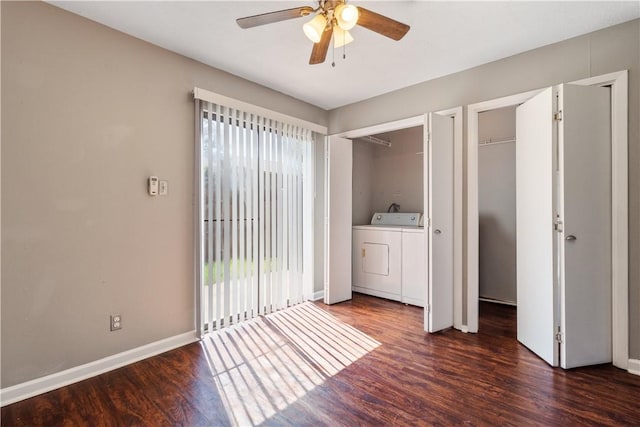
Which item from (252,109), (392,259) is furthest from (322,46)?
(392,259)

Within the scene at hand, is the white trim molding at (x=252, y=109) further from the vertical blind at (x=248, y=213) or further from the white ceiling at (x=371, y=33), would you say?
the white ceiling at (x=371, y=33)

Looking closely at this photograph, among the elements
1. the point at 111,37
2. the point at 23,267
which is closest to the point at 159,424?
the point at 23,267

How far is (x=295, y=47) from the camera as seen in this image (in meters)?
Answer: 2.63

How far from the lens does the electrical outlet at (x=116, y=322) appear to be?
234 cm

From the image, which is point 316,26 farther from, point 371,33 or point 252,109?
point 252,109

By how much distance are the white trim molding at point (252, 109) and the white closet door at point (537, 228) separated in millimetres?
2275

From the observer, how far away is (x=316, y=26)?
5.72ft

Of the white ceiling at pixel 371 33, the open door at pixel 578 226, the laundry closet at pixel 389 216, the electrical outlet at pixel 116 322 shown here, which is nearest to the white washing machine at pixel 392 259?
the laundry closet at pixel 389 216

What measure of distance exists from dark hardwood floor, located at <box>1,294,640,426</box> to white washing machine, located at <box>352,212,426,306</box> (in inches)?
37.3

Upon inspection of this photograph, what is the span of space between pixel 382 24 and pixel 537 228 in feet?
6.72

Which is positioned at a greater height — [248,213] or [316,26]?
[316,26]

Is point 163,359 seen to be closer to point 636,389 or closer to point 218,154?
point 218,154

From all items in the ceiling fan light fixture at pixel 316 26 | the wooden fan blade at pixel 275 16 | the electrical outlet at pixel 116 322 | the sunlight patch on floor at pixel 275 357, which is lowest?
the sunlight patch on floor at pixel 275 357

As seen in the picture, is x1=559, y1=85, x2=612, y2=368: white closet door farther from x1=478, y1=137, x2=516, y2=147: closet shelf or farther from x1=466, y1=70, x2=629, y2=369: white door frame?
x1=478, y1=137, x2=516, y2=147: closet shelf
